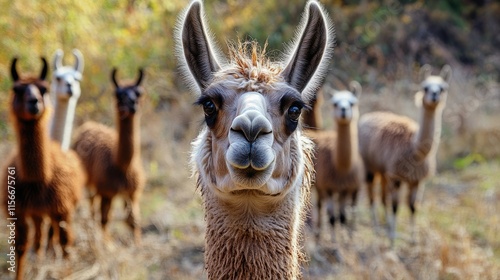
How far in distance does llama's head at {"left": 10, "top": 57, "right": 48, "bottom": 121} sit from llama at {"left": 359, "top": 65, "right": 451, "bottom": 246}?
4.87 m

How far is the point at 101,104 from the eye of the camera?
11.7 m

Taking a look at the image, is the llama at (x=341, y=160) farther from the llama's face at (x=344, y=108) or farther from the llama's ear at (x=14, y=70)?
the llama's ear at (x=14, y=70)

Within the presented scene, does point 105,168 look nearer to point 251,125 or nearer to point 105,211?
point 105,211

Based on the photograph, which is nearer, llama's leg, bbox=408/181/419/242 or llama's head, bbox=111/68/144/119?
llama's head, bbox=111/68/144/119

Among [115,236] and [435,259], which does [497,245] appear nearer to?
[435,259]

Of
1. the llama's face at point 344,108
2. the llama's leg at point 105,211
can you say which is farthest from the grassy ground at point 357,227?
the llama's face at point 344,108

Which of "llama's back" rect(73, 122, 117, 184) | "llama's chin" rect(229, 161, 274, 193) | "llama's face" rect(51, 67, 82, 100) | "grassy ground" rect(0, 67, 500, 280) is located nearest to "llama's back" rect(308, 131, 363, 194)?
"grassy ground" rect(0, 67, 500, 280)

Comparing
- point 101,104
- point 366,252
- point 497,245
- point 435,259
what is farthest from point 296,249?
point 101,104

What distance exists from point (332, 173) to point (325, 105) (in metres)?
5.82

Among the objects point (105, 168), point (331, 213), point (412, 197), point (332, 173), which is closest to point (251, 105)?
point (105, 168)

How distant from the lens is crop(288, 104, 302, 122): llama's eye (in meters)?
2.54

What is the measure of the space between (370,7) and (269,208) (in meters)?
15.6

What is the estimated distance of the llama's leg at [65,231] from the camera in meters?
5.89

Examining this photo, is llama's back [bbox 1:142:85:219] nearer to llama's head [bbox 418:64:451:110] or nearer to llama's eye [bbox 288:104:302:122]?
llama's eye [bbox 288:104:302:122]
